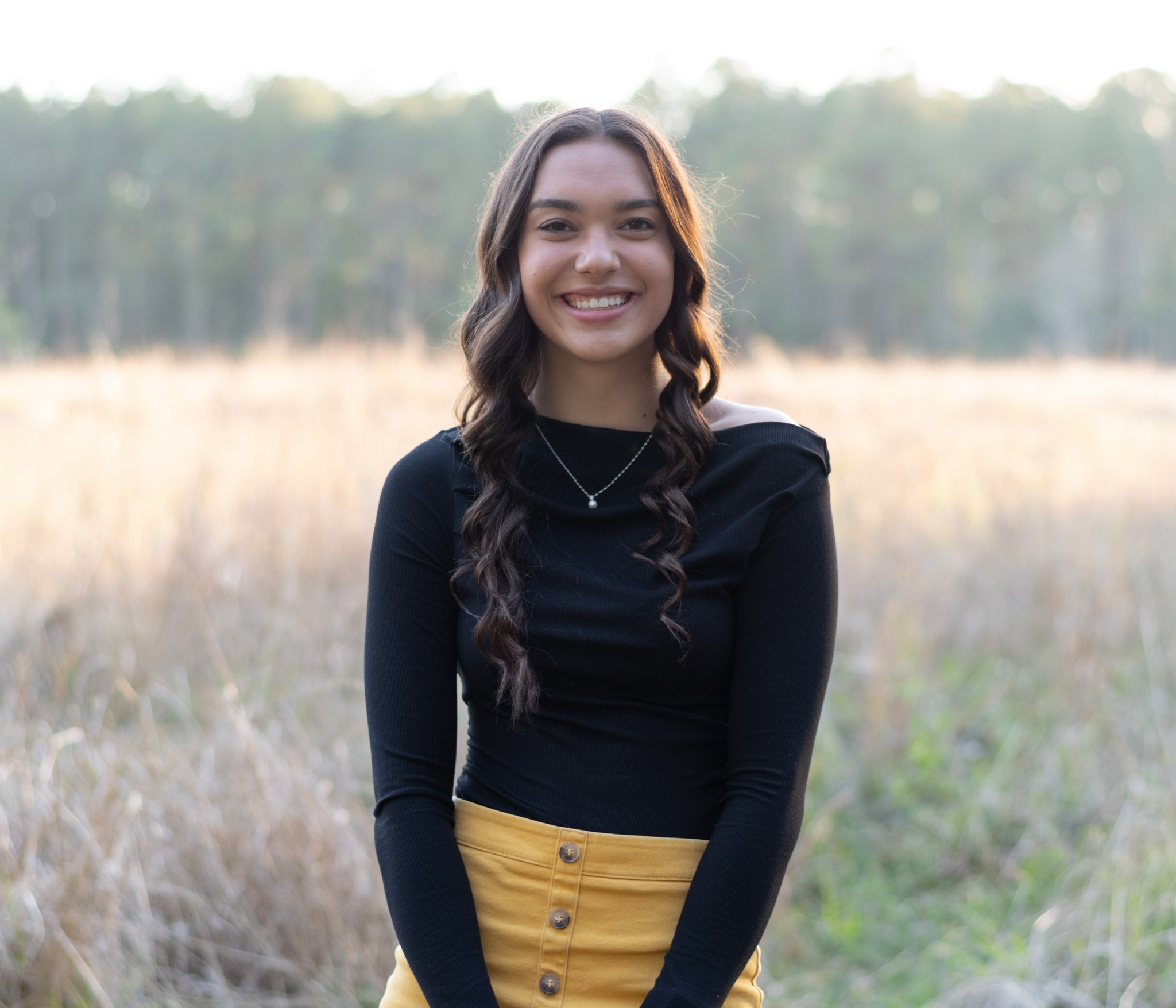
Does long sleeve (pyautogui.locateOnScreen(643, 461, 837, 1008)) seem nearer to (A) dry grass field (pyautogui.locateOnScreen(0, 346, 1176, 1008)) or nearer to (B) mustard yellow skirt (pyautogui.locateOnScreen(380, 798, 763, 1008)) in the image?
(B) mustard yellow skirt (pyautogui.locateOnScreen(380, 798, 763, 1008))

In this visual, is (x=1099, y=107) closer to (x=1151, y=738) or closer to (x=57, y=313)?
(x=57, y=313)

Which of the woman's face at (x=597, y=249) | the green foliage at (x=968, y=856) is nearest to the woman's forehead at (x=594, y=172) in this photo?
the woman's face at (x=597, y=249)

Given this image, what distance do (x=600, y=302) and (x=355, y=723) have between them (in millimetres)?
2116

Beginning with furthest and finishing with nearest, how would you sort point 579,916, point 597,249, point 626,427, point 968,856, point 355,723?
point 355,723
point 968,856
point 626,427
point 597,249
point 579,916

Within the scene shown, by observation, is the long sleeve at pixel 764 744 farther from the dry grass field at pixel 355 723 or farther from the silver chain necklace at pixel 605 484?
the dry grass field at pixel 355 723

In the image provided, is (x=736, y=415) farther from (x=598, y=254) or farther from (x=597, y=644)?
(x=597, y=644)

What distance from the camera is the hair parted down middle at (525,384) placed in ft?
4.44

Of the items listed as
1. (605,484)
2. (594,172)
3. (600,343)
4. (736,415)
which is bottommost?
(605,484)

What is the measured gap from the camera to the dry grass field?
2223 millimetres

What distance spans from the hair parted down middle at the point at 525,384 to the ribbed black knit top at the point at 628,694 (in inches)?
1.2

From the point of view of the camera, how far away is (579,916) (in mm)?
1300

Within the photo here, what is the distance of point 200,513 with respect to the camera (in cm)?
381

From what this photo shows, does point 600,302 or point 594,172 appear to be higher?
point 594,172

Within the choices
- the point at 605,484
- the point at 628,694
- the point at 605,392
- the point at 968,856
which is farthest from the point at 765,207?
the point at 628,694
